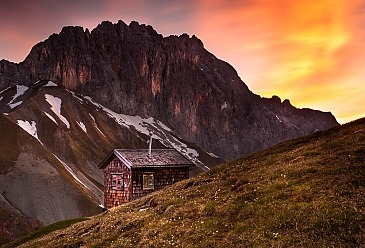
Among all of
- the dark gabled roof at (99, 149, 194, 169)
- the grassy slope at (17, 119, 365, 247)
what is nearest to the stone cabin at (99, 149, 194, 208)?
the dark gabled roof at (99, 149, 194, 169)

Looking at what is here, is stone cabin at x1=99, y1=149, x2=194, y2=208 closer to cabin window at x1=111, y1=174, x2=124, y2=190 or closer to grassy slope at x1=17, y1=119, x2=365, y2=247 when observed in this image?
cabin window at x1=111, y1=174, x2=124, y2=190

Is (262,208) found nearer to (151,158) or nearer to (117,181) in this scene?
(151,158)

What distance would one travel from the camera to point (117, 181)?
2514 inches

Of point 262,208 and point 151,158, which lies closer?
point 262,208

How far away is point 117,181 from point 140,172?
4.71 m

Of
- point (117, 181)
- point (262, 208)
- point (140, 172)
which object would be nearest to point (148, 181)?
point (140, 172)

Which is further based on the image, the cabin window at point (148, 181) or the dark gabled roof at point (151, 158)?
the dark gabled roof at point (151, 158)

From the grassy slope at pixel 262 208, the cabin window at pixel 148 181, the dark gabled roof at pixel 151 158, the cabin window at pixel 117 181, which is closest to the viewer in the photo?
the grassy slope at pixel 262 208

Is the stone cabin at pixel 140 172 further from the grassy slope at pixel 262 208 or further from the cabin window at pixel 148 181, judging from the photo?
the grassy slope at pixel 262 208

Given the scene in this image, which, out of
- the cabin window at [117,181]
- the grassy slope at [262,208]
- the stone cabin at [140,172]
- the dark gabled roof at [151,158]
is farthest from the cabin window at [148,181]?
the grassy slope at [262,208]

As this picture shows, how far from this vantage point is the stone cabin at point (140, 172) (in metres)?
60.8

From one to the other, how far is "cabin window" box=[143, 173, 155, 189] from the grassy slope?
2406 cm

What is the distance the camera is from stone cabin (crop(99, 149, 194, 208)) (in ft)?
199

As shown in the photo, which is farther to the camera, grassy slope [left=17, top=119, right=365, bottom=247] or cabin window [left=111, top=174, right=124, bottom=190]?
cabin window [left=111, top=174, right=124, bottom=190]
